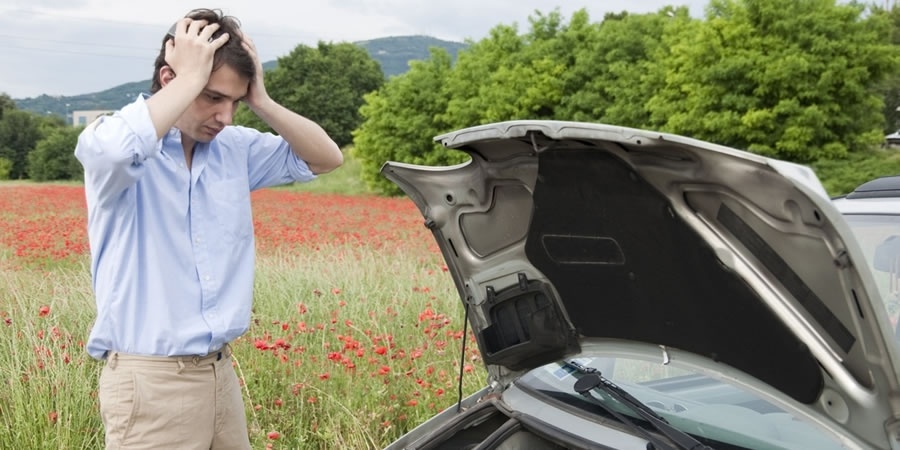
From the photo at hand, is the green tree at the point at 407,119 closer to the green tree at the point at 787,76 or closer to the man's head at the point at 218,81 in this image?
the green tree at the point at 787,76

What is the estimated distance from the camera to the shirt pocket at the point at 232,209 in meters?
2.62

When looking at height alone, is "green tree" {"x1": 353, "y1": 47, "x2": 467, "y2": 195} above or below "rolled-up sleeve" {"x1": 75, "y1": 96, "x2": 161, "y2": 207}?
below

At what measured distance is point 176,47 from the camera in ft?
7.89

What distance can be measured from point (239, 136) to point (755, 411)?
72.8 inches

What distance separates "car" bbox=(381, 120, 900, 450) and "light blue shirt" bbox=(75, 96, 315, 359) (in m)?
0.61

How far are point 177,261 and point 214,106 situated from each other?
47cm

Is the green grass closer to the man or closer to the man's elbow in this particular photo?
the man's elbow

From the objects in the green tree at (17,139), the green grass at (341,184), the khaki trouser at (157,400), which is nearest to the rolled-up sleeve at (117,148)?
the khaki trouser at (157,400)

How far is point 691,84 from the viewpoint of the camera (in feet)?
93.2

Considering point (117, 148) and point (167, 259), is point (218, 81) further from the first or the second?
point (167, 259)

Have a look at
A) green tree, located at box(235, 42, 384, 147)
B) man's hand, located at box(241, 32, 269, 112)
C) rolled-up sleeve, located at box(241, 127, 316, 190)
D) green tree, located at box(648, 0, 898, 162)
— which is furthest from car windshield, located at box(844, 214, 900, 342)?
green tree, located at box(235, 42, 384, 147)

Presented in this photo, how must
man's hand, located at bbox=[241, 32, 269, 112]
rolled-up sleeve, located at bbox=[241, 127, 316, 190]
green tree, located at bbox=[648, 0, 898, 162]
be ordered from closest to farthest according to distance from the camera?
man's hand, located at bbox=[241, 32, 269, 112], rolled-up sleeve, located at bbox=[241, 127, 316, 190], green tree, located at bbox=[648, 0, 898, 162]

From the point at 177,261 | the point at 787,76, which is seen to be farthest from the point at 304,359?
the point at 787,76

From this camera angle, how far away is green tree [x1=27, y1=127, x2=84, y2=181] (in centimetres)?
5916
